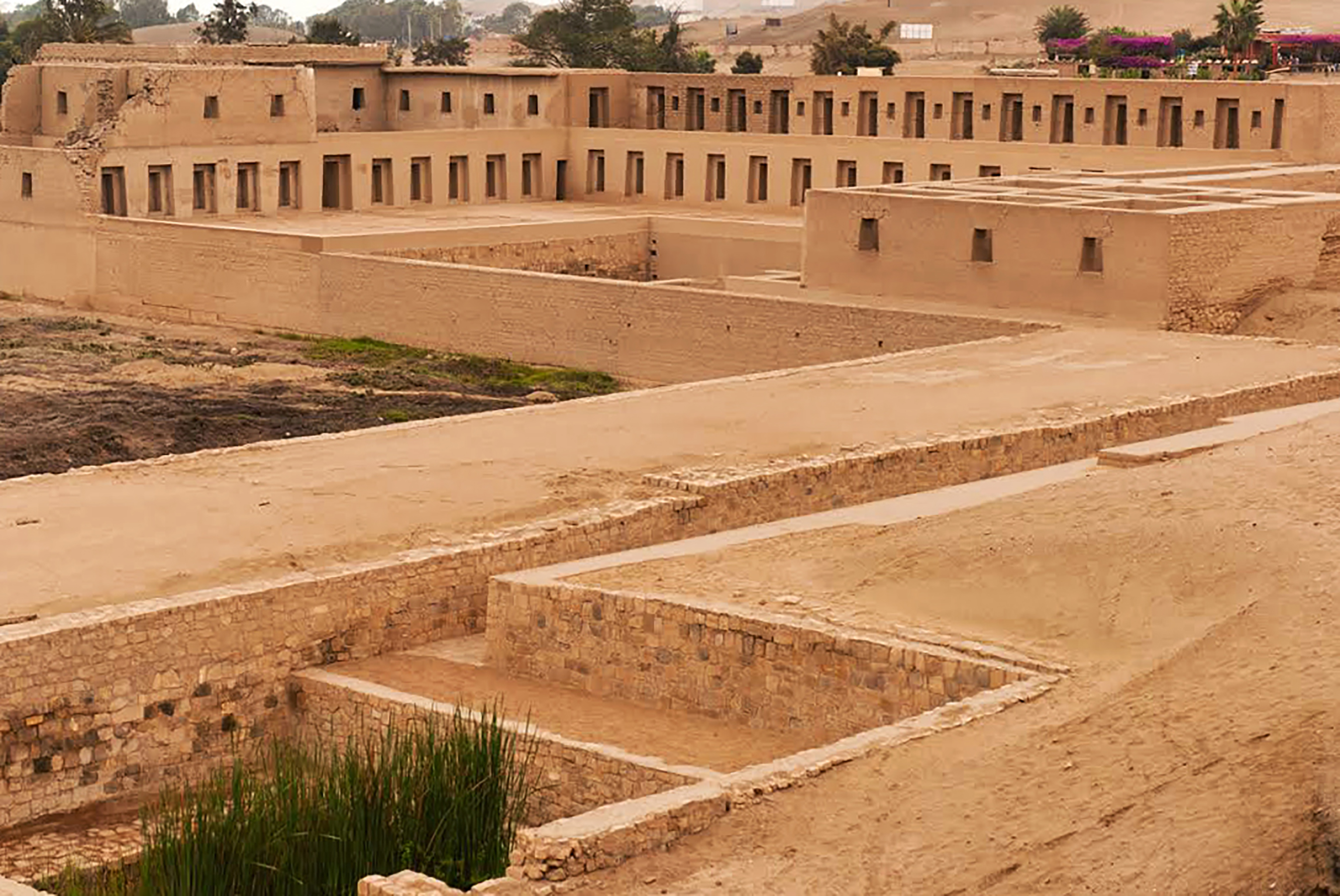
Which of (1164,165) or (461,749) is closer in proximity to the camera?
(461,749)

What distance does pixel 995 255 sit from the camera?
2419cm

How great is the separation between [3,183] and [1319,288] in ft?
64.4

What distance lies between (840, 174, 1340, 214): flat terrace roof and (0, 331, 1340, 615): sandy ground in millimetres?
2951

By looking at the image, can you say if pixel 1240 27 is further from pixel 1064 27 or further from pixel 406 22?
pixel 406 22

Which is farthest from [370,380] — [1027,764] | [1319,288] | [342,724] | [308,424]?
[1027,764]

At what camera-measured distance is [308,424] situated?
76.8 ft

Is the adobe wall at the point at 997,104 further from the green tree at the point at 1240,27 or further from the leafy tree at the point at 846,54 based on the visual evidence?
the green tree at the point at 1240,27

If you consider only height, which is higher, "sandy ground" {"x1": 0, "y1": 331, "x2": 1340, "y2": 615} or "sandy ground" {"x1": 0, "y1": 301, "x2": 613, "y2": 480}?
"sandy ground" {"x1": 0, "y1": 331, "x2": 1340, "y2": 615}

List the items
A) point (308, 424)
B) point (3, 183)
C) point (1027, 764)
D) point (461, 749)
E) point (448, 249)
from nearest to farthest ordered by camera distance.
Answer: point (1027, 764), point (461, 749), point (308, 424), point (448, 249), point (3, 183)

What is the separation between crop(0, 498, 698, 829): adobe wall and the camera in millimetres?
11875

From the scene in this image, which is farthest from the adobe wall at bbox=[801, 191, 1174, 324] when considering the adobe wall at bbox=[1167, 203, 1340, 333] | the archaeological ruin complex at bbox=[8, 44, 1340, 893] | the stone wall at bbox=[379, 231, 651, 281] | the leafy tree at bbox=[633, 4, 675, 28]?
the leafy tree at bbox=[633, 4, 675, 28]

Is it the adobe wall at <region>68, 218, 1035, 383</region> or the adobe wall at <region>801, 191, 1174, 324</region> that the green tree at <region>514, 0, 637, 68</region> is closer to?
the adobe wall at <region>68, 218, 1035, 383</region>

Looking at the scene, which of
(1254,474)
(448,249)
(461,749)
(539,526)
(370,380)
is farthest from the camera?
(448,249)

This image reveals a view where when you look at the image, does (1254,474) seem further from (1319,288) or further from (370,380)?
(370,380)
